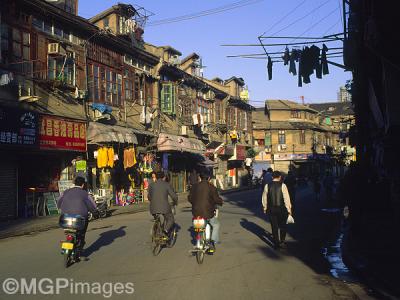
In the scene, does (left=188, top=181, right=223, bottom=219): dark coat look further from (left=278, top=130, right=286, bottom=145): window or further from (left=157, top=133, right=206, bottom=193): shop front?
(left=278, top=130, right=286, bottom=145): window

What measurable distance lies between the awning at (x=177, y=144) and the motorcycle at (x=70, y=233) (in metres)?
21.2

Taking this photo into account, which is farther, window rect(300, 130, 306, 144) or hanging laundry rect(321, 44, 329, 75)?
window rect(300, 130, 306, 144)

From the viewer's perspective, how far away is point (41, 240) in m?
13.0

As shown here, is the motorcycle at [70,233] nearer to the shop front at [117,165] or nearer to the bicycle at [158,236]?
the bicycle at [158,236]

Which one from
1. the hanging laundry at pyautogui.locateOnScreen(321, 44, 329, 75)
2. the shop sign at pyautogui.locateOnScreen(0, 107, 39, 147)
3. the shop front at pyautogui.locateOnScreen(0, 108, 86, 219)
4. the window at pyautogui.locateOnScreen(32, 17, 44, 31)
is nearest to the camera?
the hanging laundry at pyautogui.locateOnScreen(321, 44, 329, 75)

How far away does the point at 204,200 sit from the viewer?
9477 mm

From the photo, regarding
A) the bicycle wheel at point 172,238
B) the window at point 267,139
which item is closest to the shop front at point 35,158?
the bicycle wheel at point 172,238

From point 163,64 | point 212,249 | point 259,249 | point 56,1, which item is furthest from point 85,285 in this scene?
point 163,64

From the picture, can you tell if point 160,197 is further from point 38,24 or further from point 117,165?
point 117,165

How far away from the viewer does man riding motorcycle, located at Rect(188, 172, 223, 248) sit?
30.9 feet

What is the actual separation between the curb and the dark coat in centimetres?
287

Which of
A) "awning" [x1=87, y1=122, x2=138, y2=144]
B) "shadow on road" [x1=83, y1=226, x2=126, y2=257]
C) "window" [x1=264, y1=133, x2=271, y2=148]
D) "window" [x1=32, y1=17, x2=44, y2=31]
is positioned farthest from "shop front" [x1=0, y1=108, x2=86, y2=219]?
"window" [x1=264, y1=133, x2=271, y2=148]

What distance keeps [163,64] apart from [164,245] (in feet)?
73.7

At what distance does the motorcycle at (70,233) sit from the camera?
8.53m
